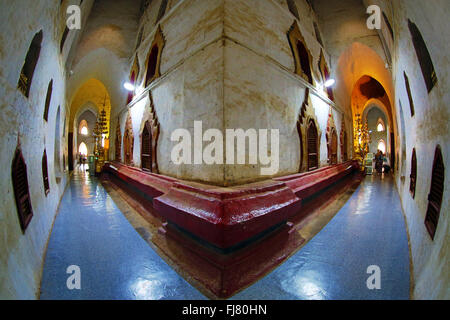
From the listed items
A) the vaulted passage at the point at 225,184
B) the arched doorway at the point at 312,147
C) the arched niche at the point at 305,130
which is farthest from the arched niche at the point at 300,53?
the arched doorway at the point at 312,147

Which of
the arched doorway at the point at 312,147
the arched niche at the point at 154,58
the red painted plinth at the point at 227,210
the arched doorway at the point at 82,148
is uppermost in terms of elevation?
the arched niche at the point at 154,58

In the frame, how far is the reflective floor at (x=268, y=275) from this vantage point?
54.7 inches

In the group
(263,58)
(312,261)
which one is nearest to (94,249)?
(312,261)

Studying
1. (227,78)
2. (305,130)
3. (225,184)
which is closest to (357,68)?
(305,130)

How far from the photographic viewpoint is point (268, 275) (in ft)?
5.18

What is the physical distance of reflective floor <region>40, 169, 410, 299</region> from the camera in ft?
4.56

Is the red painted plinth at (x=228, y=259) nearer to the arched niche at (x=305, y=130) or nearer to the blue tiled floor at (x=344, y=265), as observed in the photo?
the blue tiled floor at (x=344, y=265)

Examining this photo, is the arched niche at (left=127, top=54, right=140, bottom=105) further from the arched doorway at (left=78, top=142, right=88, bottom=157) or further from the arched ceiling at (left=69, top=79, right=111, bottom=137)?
the arched doorway at (left=78, top=142, right=88, bottom=157)

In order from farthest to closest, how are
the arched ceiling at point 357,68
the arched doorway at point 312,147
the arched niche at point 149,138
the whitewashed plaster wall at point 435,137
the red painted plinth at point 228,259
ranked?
1. the arched ceiling at point 357,68
2. the arched doorway at point 312,147
3. the arched niche at point 149,138
4. the red painted plinth at point 228,259
5. the whitewashed plaster wall at point 435,137

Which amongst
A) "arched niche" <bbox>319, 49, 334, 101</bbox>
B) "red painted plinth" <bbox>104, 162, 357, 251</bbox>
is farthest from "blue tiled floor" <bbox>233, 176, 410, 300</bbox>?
"arched niche" <bbox>319, 49, 334, 101</bbox>

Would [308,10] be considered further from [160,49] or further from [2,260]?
[2,260]

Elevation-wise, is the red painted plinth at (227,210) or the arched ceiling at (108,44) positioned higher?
the arched ceiling at (108,44)

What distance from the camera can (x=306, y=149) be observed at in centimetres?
416

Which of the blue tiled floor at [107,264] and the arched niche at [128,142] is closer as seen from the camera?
the blue tiled floor at [107,264]
